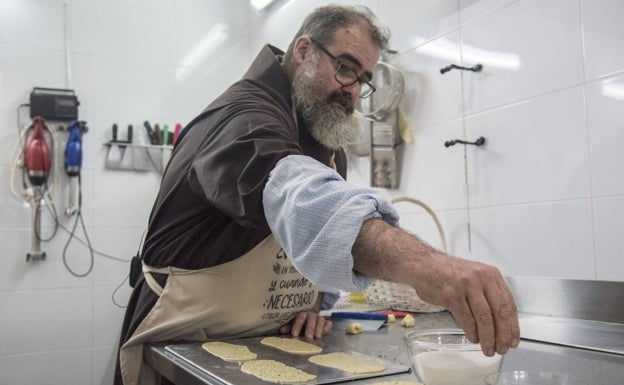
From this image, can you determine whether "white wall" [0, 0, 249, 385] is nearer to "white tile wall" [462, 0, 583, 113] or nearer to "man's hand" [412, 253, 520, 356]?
"white tile wall" [462, 0, 583, 113]

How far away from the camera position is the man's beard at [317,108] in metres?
1.28

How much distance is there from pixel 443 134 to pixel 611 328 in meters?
0.86

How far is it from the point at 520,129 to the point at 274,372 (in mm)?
1070

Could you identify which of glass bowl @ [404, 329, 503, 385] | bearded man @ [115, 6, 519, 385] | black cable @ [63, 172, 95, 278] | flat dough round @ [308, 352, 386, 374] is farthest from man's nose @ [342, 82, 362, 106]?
black cable @ [63, 172, 95, 278]

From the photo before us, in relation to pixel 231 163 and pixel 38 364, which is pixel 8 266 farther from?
pixel 231 163

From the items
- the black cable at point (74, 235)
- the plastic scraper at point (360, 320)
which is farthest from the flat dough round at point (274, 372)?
the black cable at point (74, 235)

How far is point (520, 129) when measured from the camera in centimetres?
151

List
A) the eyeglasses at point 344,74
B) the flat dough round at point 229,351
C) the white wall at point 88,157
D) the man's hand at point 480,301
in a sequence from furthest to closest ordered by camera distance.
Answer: the white wall at point 88,157, the eyeglasses at point 344,74, the flat dough round at point 229,351, the man's hand at point 480,301

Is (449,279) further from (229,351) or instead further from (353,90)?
(353,90)

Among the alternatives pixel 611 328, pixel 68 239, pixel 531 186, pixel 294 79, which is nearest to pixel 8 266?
pixel 68 239

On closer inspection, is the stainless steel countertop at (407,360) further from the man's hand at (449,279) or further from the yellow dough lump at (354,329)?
the man's hand at (449,279)

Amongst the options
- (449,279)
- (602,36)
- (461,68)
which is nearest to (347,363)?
(449,279)

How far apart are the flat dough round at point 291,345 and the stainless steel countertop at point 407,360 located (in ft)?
0.22

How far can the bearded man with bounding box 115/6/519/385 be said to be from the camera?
0.63 m
